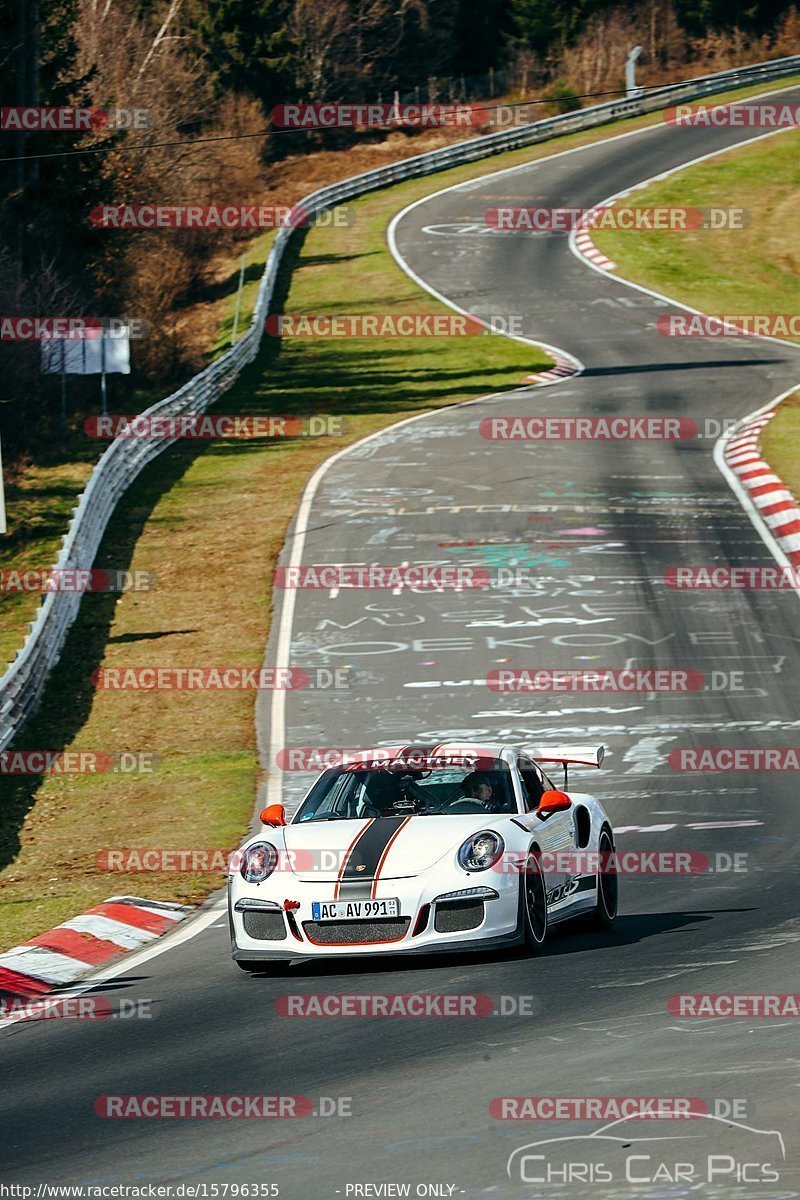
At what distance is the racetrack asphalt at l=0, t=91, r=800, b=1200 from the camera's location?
24.2ft

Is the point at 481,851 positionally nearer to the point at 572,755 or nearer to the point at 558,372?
the point at 572,755

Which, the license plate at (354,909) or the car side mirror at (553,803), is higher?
the car side mirror at (553,803)

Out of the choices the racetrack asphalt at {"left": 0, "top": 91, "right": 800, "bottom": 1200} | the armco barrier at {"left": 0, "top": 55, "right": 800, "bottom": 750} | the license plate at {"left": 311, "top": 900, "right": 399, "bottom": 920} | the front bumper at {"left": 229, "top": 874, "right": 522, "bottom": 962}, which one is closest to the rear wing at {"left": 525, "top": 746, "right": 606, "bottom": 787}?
the racetrack asphalt at {"left": 0, "top": 91, "right": 800, "bottom": 1200}

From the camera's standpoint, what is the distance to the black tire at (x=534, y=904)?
428 inches

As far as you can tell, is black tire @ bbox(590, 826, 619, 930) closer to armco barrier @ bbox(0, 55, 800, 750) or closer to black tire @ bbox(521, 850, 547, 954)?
black tire @ bbox(521, 850, 547, 954)

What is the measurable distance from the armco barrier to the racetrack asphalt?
311 centimetres

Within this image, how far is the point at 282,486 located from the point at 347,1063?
27.3 m

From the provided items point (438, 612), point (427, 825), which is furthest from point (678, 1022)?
point (438, 612)

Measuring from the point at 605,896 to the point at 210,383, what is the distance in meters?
32.8

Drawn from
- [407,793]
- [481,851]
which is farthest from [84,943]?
[481,851]

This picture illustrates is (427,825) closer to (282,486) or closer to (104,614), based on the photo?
(104,614)

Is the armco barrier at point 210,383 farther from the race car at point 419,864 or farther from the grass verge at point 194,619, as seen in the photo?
the race car at point 419,864

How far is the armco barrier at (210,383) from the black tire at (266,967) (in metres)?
9.62

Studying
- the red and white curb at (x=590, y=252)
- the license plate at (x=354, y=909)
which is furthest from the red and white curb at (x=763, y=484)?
the red and white curb at (x=590, y=252)
